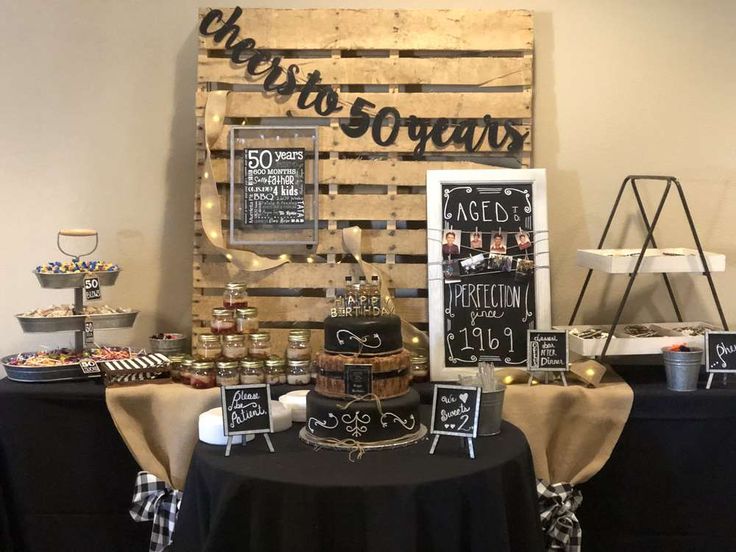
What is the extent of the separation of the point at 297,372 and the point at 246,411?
623mm

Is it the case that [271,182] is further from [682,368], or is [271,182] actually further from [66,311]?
[682,368]

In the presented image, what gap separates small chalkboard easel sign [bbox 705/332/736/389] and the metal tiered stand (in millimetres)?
2045

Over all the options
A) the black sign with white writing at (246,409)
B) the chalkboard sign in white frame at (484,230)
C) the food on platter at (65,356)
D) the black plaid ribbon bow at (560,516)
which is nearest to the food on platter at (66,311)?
the food on platter at (65,356)

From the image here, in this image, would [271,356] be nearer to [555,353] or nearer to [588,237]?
[555,353]

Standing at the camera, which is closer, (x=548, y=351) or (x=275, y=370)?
(x=548, y=351)

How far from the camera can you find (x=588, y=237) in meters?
3.06

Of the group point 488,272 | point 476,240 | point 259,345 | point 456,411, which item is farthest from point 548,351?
point 259,345

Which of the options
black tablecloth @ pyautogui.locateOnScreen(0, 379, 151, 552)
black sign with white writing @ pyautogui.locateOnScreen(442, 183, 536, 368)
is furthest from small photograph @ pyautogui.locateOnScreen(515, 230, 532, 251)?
black tablecloth @ pyautogui.locateOnScreen(0, 379, 151, 552)

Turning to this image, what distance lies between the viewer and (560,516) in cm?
Result: 245

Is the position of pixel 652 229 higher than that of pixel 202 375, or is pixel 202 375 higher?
pixel 652 229

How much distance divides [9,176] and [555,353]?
2.23 meters

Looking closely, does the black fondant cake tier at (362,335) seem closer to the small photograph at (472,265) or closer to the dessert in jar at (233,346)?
the dessert in jar at (233,346)

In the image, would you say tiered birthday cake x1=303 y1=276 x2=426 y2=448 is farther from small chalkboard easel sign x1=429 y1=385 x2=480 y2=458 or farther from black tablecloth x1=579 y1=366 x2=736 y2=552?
black tablecloth x1=579 y1=366 x2=736 y2=552

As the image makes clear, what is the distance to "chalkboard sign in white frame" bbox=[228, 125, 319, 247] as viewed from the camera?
291cm
